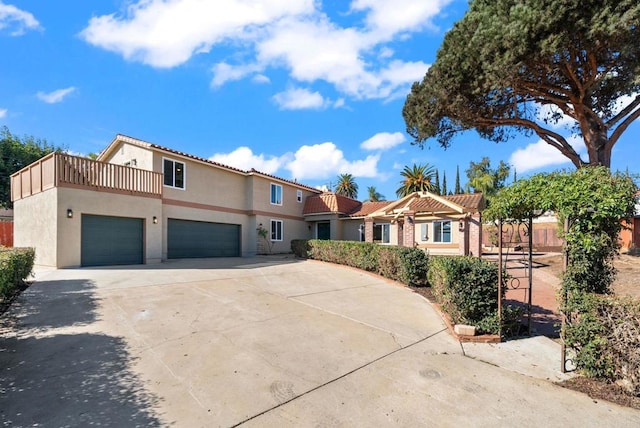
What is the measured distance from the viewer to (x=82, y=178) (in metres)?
12.7

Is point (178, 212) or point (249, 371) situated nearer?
point (249, 371)

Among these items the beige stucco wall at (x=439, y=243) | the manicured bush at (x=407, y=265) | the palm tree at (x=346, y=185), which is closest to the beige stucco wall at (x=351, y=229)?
the beige stucco wall at (x=439, y=243)

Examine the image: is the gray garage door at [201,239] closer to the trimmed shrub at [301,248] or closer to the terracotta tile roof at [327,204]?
the trimmed shrub at [301,248]

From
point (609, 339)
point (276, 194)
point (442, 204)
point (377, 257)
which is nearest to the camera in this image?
point (609, 339)

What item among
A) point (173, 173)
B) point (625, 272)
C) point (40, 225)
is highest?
point (173, 173)

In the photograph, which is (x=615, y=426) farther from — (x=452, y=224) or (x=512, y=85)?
(x=452, y=224)

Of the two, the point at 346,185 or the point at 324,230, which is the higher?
the point at 346,185

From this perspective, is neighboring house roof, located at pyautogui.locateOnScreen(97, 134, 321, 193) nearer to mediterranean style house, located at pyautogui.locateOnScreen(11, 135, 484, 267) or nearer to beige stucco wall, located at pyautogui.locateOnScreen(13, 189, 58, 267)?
mediterranean style house, located at pyautogui.locateOnScreen(11, 135, 484, 267)

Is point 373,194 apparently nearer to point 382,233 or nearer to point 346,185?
point 346,185

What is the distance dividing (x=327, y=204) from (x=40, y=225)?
53.5 feet

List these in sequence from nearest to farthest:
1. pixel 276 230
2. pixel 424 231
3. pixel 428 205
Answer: pixel 428 205 → pixel 424 231 → pixel 276 230

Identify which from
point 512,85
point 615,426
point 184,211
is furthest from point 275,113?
point 615,426

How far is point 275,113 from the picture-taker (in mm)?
18516

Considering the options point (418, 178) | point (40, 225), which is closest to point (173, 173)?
point (40, 225)
